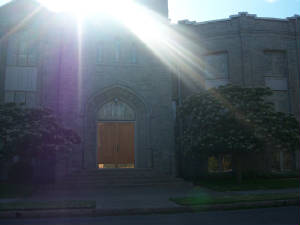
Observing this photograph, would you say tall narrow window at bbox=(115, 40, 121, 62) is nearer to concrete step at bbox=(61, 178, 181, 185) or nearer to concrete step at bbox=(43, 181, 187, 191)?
concrete step at bbox=(61, 178, 181, 185)

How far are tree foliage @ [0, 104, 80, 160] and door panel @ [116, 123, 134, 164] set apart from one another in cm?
421

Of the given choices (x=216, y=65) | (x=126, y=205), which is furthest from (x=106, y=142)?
(x=216, y=65)

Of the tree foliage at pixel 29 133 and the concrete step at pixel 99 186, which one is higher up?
the tree foliage at pixel 29 133

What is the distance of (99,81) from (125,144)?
382 centimetres

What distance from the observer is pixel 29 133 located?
39.9 ft

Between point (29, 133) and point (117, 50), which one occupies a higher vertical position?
point (117, 50)

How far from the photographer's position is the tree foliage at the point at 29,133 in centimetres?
1235

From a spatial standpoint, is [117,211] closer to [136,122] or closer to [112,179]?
[112,179]

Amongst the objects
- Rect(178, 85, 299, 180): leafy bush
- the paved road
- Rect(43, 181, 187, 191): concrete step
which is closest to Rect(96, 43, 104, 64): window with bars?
Rect(178, 85, 299, 180): leafy bush

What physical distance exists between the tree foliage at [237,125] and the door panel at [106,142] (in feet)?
14.1

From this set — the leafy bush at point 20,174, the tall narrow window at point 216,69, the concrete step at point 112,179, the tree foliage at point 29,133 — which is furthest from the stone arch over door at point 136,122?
the tall narrow window at point 216,69

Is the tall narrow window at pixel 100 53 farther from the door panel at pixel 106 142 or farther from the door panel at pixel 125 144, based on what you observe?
the door panel at pixel 125 144

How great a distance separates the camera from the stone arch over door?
16.9 meters

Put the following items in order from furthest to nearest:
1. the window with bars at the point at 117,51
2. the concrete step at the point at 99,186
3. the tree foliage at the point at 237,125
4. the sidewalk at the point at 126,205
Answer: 1. the window with bars at the point at 117,51
2. the concrete step at the point at 99,186
3. the tree foliage at the point at 237,125
4. the sidewalk at the point at 126,205
